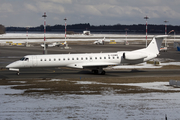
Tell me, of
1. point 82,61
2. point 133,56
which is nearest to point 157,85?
point 133,56

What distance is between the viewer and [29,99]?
823 inches

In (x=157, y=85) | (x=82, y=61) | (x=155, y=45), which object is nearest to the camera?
(x=157, y=85)

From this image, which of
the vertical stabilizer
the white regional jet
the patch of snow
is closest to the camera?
the patch of snow

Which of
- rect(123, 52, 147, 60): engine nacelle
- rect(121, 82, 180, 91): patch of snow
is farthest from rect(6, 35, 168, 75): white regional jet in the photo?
rect(121, 82, 180, 91): patch of snow

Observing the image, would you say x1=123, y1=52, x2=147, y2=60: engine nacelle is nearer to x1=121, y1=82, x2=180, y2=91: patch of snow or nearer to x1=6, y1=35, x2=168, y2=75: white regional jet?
x1=6, y1=35, x2=168, y2=75: white regional jet

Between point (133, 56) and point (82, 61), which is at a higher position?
point (133, 56)

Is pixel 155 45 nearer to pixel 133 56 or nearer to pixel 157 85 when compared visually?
pixel 133 56

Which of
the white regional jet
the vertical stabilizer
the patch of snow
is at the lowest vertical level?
the patch of snow

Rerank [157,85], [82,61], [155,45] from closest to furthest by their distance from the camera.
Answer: [157,85]
[82,61]
[155,45]

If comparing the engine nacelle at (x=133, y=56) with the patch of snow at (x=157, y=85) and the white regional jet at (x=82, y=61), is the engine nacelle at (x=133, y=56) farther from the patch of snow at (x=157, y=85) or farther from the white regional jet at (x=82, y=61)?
the patch of snow at (x=157, y=85)

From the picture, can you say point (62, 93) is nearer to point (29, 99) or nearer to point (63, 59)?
point (29, 99)

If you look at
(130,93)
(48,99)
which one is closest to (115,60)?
(130,93)

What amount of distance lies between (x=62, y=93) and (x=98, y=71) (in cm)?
1309

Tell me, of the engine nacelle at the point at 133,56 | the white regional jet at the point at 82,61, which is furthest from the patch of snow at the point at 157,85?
the white regional jet at the point at 82,61
